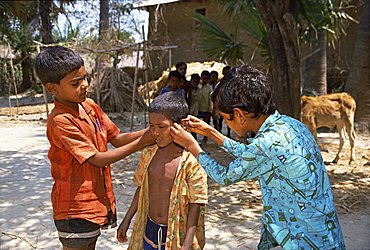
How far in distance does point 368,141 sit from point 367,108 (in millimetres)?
737

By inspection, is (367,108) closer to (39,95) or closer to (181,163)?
(181,163)

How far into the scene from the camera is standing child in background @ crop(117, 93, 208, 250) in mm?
2031

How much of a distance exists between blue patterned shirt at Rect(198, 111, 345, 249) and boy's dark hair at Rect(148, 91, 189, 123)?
433mm

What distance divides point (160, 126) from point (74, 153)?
429mm

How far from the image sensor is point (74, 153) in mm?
1953

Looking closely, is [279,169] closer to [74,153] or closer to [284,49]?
[74,153]

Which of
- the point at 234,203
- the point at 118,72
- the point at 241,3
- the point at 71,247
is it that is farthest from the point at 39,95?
the point at 71,247

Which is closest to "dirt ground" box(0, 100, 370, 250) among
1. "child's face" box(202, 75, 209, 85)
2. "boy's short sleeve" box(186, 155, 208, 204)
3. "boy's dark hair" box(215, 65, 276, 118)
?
"child's face" box(202, 75, 209, 85)

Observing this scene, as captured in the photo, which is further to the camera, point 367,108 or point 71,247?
point 367,108

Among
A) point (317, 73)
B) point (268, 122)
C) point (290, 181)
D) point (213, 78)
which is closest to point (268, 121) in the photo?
point (268, 122)

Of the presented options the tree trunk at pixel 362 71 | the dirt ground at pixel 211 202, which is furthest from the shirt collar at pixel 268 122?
the tree trunk at pixel 362 71

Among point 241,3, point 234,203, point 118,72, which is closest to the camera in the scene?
point 234,203

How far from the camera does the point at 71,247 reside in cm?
210

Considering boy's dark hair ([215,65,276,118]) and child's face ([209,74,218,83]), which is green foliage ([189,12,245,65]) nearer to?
child's face ([209,74,218,83])
